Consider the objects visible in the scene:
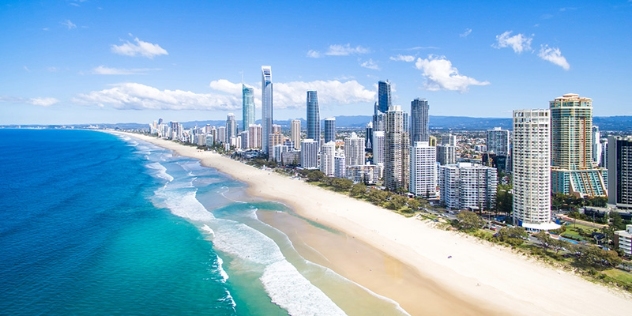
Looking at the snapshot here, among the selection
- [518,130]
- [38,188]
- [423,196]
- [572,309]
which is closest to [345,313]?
[572,309]

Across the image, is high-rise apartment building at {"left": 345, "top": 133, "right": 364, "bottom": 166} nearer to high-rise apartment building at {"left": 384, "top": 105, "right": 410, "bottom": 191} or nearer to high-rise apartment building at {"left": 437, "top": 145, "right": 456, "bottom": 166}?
high-rise apartment building at {"left": 437, "top": 145, "right": 456, "bottom": 166}

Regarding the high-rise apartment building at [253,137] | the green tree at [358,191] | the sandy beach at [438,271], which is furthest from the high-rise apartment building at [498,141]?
the high-rise apartment building at [253,137]

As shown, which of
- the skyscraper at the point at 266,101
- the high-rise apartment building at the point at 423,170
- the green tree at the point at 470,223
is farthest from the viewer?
the skyscraper at the point at 266,101

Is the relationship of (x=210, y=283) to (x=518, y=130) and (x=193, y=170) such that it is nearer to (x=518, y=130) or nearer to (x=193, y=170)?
(x=518, y=130)

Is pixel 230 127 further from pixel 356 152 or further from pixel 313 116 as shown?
pixel 356 152

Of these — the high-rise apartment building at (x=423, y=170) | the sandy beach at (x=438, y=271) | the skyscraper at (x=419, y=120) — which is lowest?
the sandy beach at (x=438, y=271)

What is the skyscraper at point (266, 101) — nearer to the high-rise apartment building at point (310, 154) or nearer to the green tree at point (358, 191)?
the high-rise apartment building at point (310, 154)
